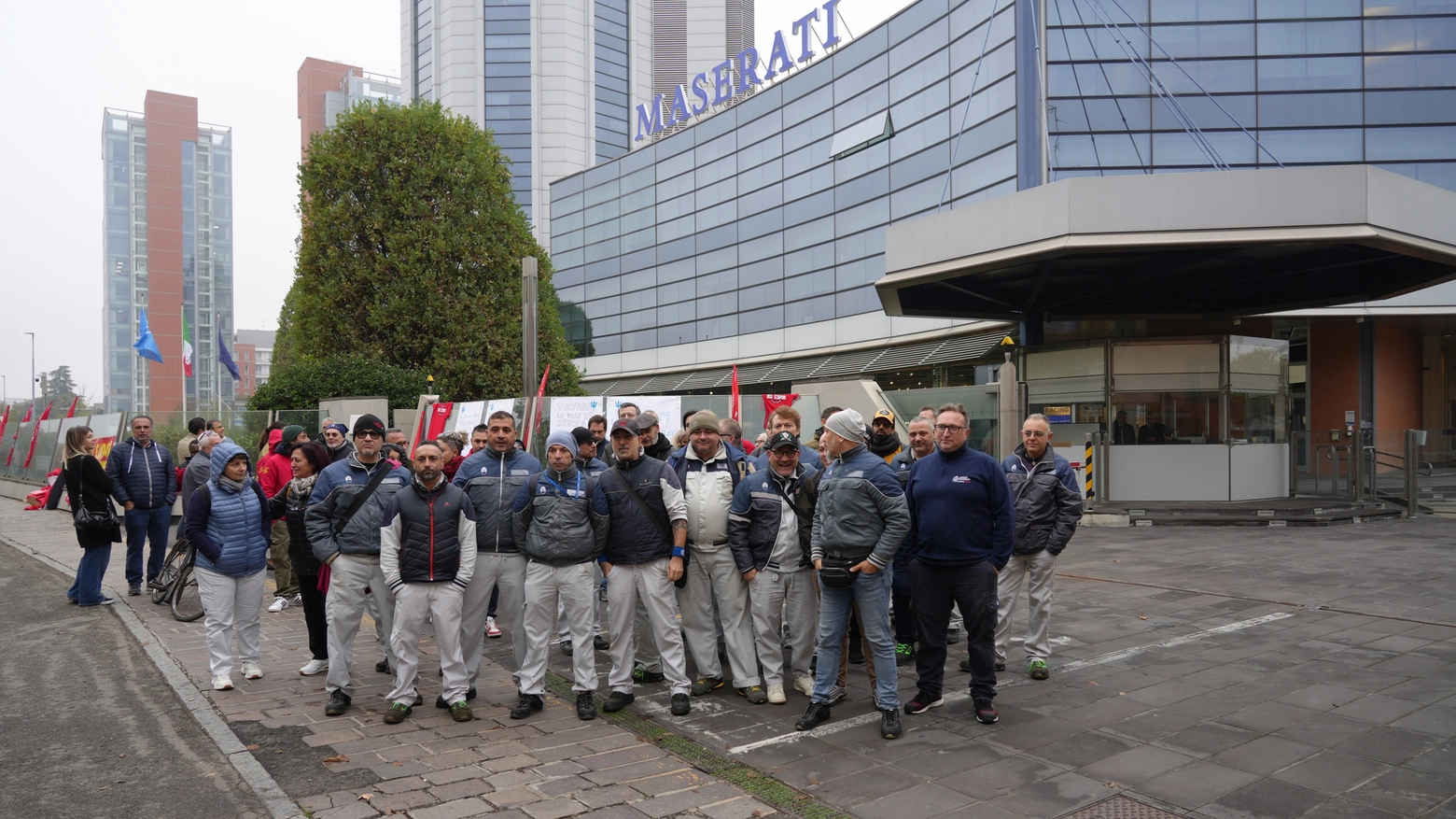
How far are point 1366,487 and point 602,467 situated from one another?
18.6 metres

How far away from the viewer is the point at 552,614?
5.90 meters

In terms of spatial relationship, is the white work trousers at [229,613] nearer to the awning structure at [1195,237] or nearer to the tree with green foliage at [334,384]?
the awning structure at [1195,237]

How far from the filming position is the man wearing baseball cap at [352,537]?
19.9 feet

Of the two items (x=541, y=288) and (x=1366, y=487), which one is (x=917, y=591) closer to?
(x=1366, y=487)

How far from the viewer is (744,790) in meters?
4.49

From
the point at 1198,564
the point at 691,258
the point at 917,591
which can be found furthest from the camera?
the point at 691,258

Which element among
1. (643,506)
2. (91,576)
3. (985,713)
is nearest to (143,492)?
(91,576)

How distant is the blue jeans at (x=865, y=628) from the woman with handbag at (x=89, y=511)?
25.8ft

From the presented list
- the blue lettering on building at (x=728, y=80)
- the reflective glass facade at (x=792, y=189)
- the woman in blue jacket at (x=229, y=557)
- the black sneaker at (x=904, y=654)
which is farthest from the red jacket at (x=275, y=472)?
the blue lettering on building at (x=728, y=80)

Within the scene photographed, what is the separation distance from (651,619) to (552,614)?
68 centimetres

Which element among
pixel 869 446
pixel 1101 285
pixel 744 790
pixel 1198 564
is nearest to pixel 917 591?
pixel 869 446

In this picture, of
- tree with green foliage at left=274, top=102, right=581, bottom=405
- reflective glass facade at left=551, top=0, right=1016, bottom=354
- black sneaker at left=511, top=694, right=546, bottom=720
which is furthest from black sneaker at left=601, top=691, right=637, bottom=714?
tree with green foliage at left=274, top=102, right=581, bottom=405

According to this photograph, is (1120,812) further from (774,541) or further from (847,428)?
(774,541)

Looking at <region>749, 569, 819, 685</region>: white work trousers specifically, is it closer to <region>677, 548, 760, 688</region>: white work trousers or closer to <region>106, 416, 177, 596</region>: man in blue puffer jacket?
<region>677, 548, 760, 688</region>: white work trousers
